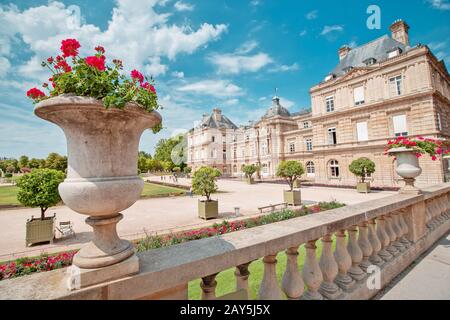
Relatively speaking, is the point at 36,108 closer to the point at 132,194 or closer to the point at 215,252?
the point at 132,194

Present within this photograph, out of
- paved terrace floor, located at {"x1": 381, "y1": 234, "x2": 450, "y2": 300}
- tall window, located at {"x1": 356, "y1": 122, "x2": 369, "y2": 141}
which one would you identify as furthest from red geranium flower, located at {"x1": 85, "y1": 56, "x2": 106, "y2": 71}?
tall window, located at {"x1": 356, "y1": 122, "x2": 369, "y2": 141}

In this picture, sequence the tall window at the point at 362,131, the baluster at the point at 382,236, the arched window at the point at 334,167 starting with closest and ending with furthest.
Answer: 1. the baluster at the point at 382,236
2. the tall window at the point at 362,131
3. the arched window at the point at 334,167

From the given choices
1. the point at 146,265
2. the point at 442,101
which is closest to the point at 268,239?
the point at 146,265

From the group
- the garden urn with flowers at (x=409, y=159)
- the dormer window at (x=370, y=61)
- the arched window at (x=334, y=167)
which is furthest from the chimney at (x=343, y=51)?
the garden urn with flowers at (x=409, y=159)

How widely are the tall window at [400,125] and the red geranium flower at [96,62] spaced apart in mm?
25770

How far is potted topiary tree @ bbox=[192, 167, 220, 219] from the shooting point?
9.88 m

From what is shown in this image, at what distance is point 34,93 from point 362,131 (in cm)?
2734

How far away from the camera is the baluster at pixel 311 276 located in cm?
197

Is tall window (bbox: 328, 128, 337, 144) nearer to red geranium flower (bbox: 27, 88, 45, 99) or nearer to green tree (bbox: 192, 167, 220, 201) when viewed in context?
green tree (bbox: 192, 167, 220, 201)

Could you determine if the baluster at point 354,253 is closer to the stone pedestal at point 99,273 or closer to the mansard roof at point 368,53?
the stone pedestal at point 99,273

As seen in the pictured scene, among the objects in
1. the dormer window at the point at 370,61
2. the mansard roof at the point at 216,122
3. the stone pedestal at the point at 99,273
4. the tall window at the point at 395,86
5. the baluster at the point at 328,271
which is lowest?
the baluster at the point at 328,271

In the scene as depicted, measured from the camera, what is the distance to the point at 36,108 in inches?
48.3

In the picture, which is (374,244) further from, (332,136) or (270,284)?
(332,136)
